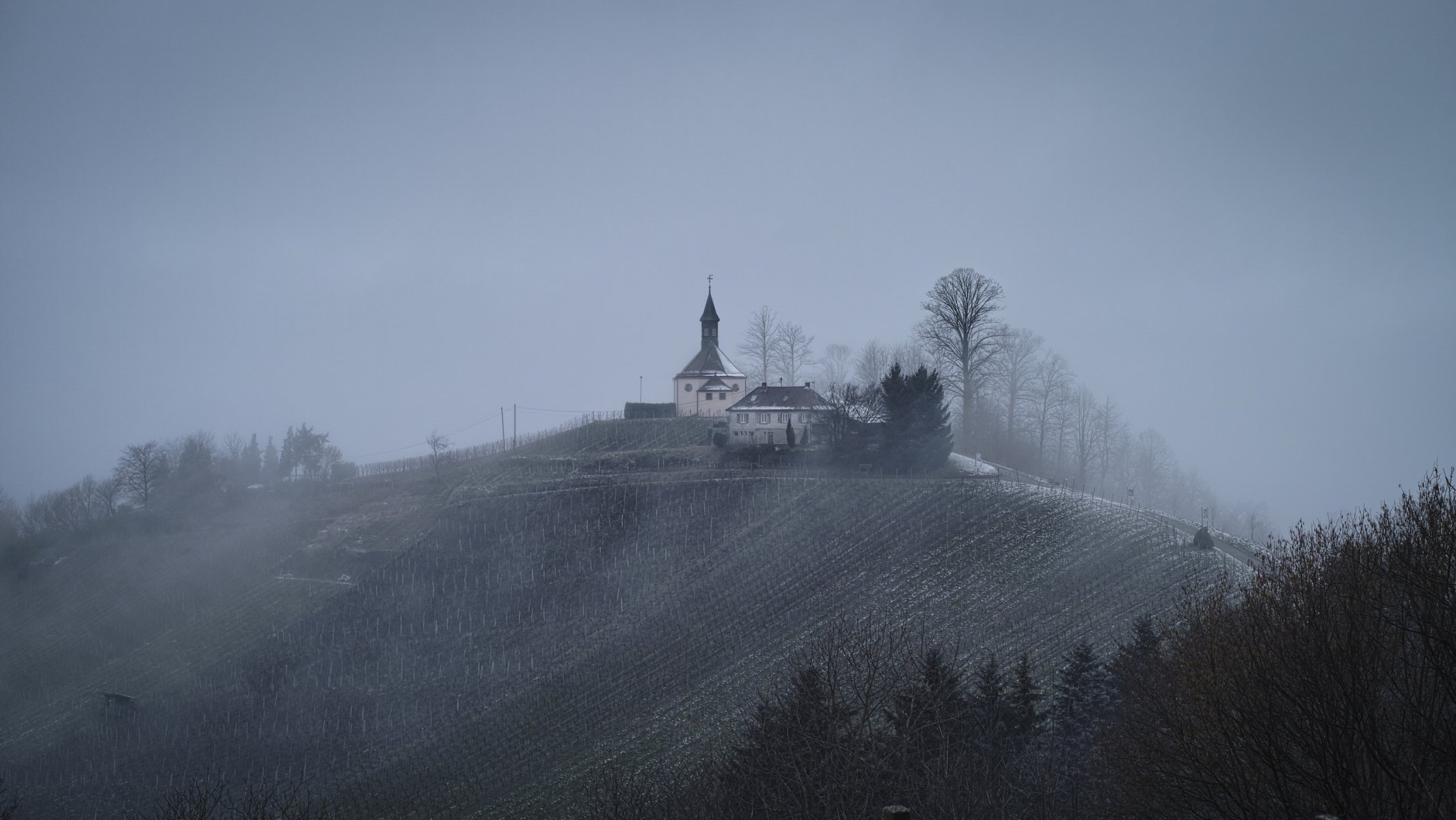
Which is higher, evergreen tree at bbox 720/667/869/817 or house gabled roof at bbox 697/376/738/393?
house gabled roof at bbox 697/376/738/393

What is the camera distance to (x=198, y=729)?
32.7 m

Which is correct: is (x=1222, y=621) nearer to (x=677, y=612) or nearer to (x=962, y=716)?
(x=962, y=716)

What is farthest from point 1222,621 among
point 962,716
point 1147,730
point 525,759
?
point 525,759

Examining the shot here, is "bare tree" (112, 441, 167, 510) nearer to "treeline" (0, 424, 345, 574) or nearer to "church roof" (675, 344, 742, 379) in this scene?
"treeline" (0, 424, 345, 574)

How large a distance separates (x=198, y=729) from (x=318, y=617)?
25.5 feet

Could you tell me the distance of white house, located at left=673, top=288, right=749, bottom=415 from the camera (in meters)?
62.9

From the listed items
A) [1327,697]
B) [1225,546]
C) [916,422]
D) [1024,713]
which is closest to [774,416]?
[916,422]

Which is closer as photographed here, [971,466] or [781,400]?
[971,466]

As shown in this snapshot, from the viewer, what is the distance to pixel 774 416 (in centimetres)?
5256

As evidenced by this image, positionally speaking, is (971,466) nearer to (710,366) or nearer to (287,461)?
(710,366)

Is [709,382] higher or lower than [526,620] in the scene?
higher

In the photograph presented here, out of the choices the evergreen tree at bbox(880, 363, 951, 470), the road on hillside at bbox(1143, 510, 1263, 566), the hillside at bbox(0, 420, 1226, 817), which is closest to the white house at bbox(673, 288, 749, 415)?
the hillside at bbox(0, 420, 1226, 817)

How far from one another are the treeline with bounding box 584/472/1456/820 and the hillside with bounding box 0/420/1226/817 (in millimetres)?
9424

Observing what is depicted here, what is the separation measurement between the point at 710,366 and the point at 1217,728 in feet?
179
